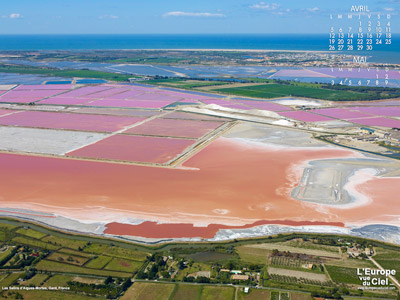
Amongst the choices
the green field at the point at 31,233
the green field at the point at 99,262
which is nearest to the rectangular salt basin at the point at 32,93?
the green field at the point at 31,233

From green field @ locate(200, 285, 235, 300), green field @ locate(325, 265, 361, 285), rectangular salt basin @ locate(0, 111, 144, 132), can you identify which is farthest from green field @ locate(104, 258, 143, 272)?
rectangular salt basin @ locate(0, 111, 144, 132)

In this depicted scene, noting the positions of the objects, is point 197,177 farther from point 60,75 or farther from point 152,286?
point 60,75

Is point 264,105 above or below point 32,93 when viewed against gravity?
below

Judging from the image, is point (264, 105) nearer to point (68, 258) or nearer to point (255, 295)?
point (68, 258)

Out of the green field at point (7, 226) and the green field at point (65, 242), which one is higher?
the green field at point (7, 226)

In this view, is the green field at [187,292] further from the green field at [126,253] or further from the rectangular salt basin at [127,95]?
the rectangular salt basin at [127,95]

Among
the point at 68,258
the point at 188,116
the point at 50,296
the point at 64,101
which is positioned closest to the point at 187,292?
the point at 50,296
